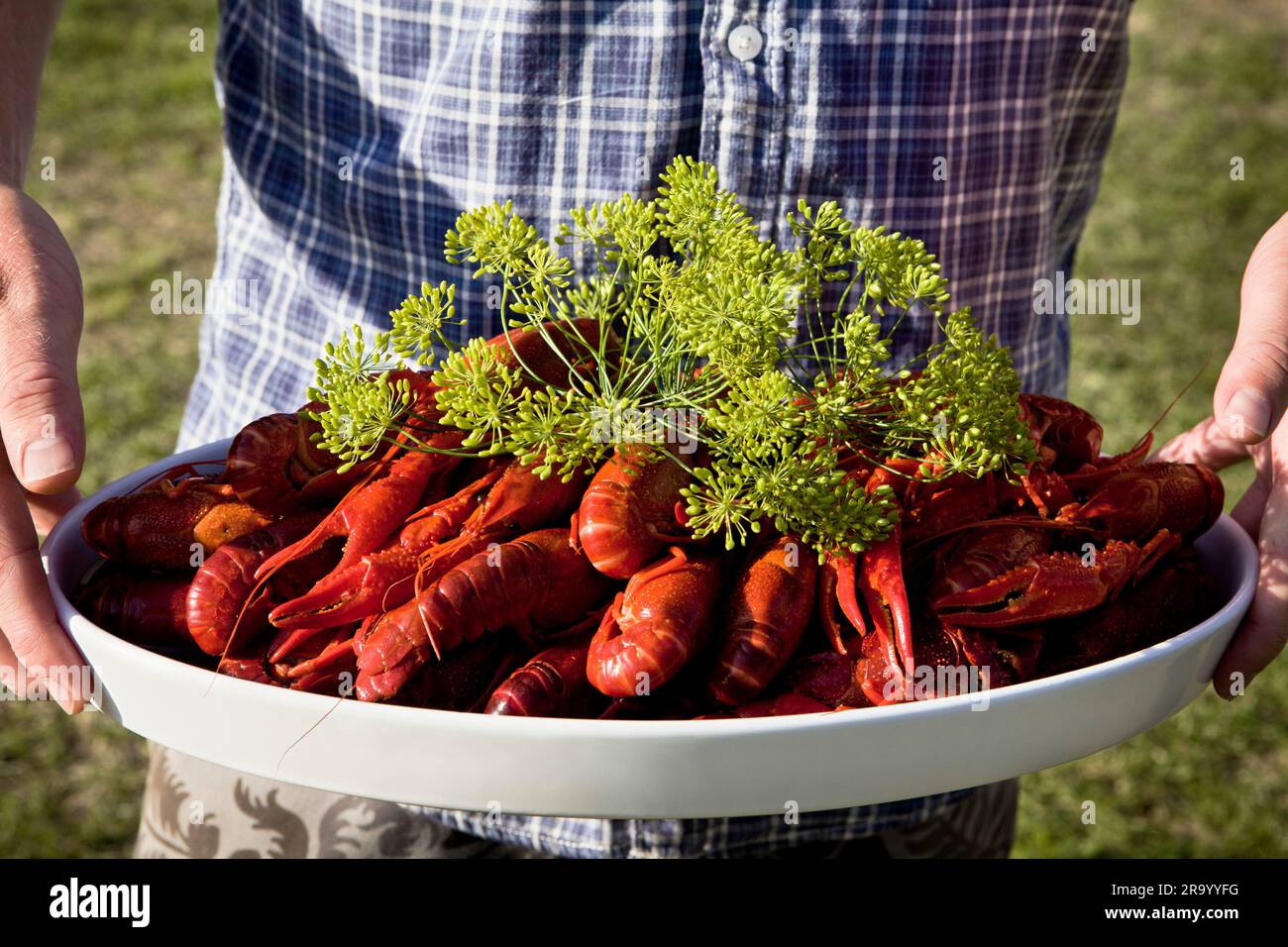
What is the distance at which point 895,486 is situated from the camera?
134cm

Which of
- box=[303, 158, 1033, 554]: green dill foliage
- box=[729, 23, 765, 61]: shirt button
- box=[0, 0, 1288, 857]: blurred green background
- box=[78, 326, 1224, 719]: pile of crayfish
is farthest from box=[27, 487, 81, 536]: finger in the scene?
box=[0, 0, 1288, 857]: blurred green background

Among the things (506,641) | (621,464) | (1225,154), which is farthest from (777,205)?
(1225,154)

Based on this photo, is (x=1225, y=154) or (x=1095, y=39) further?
(x=1225, y=154)

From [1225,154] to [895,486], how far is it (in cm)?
632

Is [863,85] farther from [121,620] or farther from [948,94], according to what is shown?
[121,620]

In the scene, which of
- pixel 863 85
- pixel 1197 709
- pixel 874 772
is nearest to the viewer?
pixel 874 772

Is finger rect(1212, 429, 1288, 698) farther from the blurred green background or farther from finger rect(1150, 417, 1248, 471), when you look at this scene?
the blurred green background

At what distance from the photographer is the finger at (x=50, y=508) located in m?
1.54

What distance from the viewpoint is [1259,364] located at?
138 cm

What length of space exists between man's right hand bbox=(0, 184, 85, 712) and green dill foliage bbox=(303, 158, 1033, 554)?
263 mm

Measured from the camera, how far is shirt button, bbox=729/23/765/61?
160cm

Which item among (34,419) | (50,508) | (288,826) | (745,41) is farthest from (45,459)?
(745,41)

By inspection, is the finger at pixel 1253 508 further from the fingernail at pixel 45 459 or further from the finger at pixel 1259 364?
the fingernail at pixel 45 459

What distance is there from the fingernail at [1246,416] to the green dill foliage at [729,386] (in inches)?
10.7
